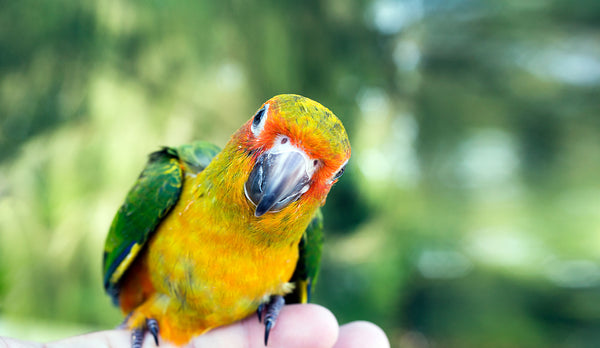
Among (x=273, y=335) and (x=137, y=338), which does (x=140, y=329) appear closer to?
(x=137, y=338)

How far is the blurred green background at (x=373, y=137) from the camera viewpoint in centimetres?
369

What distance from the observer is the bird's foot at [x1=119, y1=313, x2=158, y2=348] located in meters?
1.68

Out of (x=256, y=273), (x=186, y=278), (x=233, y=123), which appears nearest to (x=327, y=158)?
(x=256, y=273)

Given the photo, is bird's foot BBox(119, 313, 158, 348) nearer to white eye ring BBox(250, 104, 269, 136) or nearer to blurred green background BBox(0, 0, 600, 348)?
white eye ring BBox(250, 104, 269, 136)

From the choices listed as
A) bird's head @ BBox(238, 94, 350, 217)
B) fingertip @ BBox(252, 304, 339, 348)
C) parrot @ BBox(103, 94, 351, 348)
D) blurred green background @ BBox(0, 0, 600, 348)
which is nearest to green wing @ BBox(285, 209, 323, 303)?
parrot @ BBox(103, 94, 351, 348)

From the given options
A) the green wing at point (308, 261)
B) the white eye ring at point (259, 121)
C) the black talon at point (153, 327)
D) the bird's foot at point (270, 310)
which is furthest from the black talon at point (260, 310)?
the white eye ring at point (259, 121)

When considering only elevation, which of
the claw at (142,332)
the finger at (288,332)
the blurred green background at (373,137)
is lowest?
the claw at (142,332)

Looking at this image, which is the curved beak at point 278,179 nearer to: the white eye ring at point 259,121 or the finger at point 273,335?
the white eye ring at point 259,121

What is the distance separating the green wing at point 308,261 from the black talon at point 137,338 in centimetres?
63

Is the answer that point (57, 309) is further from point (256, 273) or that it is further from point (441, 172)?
point (441, 172)

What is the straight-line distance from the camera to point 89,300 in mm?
3963

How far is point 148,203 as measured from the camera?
5.45ft

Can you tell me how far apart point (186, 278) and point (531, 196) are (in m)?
4.64

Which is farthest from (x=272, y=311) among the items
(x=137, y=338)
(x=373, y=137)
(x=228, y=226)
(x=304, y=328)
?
(x=373, y=137)
